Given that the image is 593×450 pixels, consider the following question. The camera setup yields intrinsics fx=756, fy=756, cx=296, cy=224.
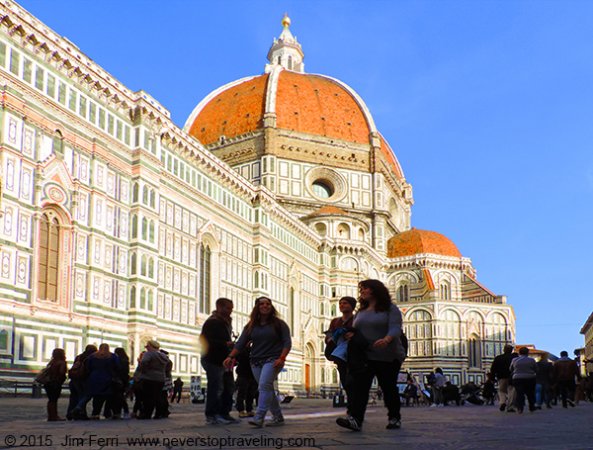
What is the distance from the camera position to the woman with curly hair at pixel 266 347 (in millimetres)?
9688

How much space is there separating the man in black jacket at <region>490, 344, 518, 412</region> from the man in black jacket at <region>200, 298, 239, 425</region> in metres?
8.51

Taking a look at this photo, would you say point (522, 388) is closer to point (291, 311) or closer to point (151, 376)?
point (151, 376)

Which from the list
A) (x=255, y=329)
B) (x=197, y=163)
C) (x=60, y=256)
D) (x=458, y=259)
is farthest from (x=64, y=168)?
(x=458, y=259)

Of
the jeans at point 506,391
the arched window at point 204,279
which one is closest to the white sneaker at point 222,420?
the jeans at point 506,391

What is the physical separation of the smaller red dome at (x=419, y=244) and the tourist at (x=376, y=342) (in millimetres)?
68974

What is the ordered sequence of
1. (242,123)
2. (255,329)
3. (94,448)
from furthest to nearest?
(242,123)
(255,329)
(94,448)

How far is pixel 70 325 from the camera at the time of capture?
1217 inches

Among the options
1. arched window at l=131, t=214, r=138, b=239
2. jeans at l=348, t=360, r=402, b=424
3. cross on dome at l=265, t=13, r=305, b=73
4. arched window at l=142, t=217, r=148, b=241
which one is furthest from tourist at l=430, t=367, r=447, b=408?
cross on dome at l=265, t=13, r=305, b=73

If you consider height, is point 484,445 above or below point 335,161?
below

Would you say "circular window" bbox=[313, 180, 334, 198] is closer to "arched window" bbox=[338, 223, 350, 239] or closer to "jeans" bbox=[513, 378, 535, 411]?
"arched window" bbox=[338, 223, 350, 239]

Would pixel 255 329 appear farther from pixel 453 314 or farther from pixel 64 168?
pixel 453 314

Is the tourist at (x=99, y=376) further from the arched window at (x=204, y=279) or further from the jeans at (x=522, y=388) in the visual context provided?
the arched window at (x=204, y=279)

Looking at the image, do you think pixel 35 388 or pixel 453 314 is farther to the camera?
pixel 453 314

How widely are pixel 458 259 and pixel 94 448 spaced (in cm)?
7631
